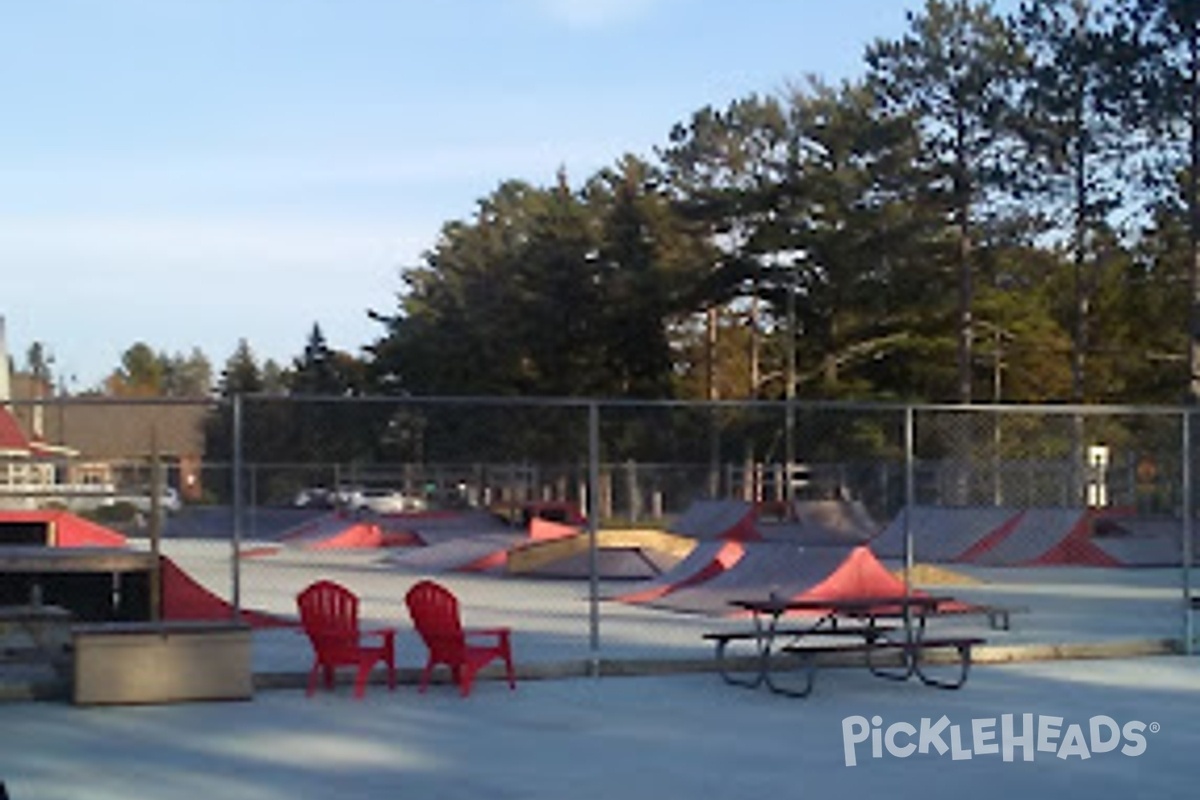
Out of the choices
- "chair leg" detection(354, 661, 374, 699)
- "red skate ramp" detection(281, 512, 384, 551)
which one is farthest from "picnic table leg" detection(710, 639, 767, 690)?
"red skate ramp" detection(281, 512, 384, 551)

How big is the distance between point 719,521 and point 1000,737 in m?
29.2

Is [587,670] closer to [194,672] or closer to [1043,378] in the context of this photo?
[194,672]

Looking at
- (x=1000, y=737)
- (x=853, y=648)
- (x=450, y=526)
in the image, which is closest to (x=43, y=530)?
(x=853, y=648)

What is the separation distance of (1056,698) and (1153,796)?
430cm

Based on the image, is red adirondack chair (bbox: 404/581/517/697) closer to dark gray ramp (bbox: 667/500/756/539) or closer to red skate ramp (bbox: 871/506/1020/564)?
red skate ramp (bbox: 871/506/1020/564)

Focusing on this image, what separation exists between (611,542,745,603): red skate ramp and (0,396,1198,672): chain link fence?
13 centimetres

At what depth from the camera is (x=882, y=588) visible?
22000 mm

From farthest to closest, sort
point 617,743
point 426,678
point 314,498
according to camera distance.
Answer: point 314,498
point 426,678
point 617,743

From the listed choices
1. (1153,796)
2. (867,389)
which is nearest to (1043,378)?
(867,389)

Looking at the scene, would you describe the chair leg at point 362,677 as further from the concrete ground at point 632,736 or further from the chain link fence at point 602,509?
the chain link fence at point 602,509

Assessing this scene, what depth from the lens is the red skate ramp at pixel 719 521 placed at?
40188mm

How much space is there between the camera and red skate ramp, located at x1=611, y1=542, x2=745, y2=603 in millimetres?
25562

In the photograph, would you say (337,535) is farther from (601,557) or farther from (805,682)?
(805,682)

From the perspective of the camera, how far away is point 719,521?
41688mm
